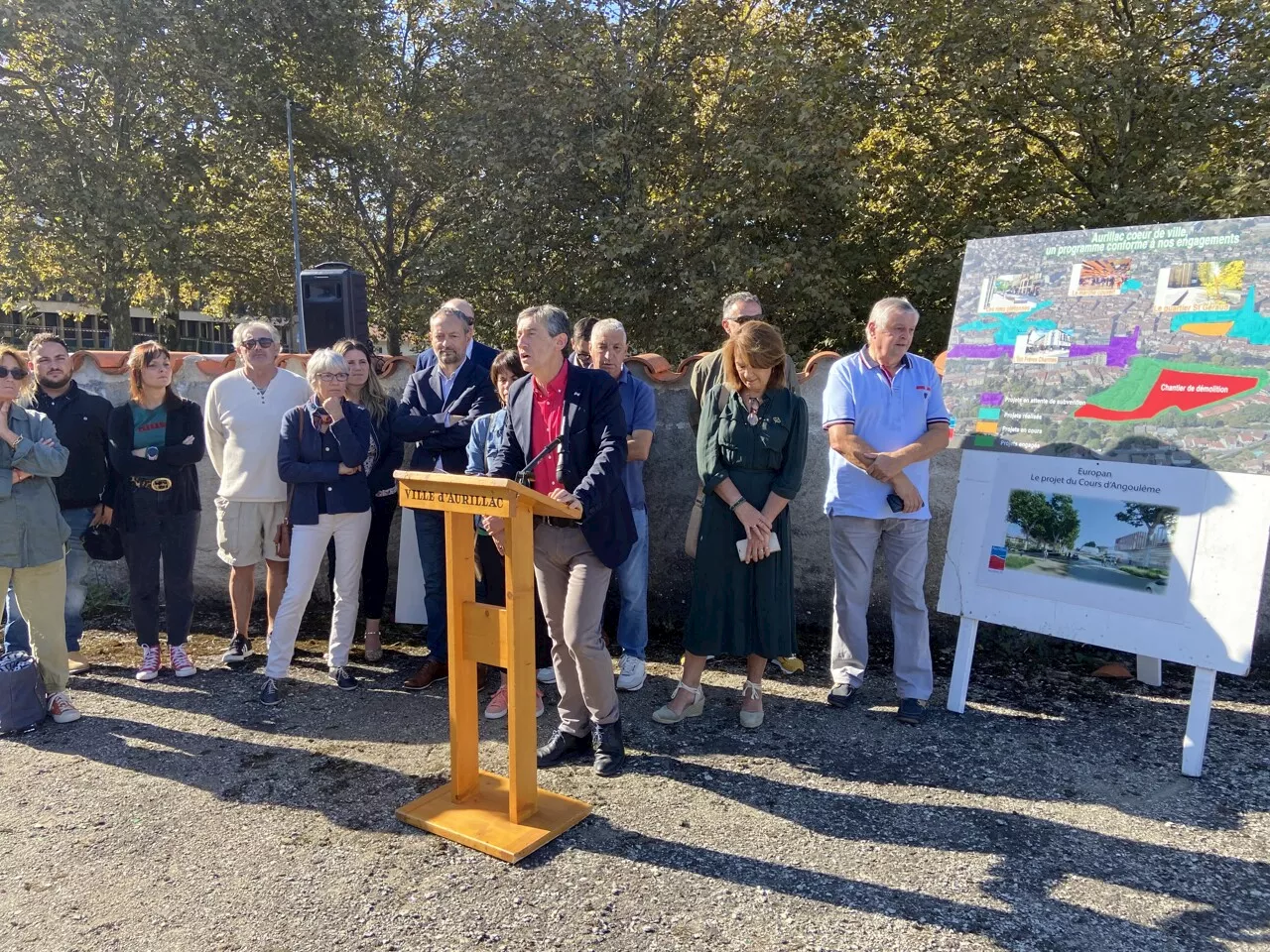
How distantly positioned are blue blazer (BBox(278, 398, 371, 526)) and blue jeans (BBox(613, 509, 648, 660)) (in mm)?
1525

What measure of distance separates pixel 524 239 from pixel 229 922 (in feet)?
29.9

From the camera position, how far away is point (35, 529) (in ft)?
13.1

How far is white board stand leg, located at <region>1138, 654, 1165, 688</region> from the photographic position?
4.29 m

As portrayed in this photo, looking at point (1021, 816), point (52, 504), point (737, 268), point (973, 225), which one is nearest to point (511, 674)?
point (1021, 816)

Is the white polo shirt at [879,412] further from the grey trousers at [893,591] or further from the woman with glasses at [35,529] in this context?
the woman with glasses at [35,529]

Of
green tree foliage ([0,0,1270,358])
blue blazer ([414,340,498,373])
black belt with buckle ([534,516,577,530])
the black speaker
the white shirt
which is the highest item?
green tree foliage ([0,0,1270,358])

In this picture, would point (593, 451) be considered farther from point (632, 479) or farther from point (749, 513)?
point (632, 479)

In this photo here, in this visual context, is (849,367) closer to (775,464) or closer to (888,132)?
(775,464)

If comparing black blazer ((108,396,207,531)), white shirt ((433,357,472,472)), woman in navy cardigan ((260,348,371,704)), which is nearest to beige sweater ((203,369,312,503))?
black blazer ((108,396,207,531))

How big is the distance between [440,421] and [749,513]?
1.79 metres

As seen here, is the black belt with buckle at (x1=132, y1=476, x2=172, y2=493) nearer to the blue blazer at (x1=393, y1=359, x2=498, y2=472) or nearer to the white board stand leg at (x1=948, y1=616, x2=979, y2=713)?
the blue blazer at (x1=393, y1=359, x2=498, y2=472)

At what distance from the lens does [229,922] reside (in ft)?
8.40

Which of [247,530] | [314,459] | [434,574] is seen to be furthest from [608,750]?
[247,530]

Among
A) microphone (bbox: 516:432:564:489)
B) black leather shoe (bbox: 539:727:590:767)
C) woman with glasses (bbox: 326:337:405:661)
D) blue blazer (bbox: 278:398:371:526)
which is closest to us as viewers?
microphone (bbox: 516:432:564:489)
